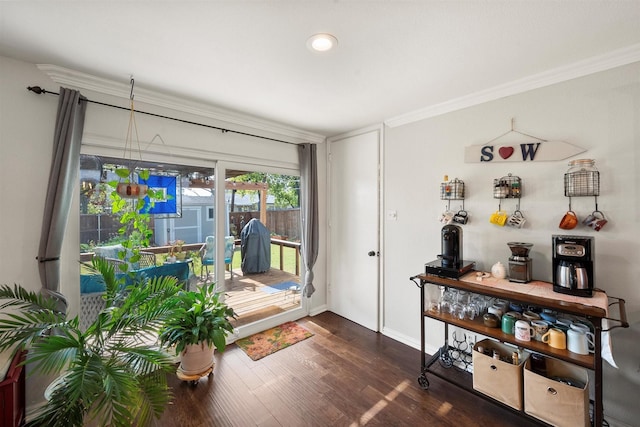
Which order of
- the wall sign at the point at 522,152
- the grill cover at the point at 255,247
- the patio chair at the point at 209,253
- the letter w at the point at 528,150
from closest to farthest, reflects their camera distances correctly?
1. the wall sign at the point at 522,152
2. the letter w at the point at 528,150
3. the patio chair at the point at 209,253
4. the grill cover at the point at 255,247

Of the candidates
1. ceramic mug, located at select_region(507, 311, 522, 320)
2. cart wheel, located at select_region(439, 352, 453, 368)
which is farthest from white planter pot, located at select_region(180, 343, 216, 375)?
ceramic mug, located at select_region(507, 311, 522, 320)

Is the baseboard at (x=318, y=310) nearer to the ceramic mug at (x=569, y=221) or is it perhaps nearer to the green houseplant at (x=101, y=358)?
the green houseplant at (x=101, y=358)

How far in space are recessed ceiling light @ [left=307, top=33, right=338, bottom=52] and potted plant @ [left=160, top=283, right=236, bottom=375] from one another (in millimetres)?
1931

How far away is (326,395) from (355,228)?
5.86 feet

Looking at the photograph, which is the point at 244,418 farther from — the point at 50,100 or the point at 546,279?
the point at 50,100

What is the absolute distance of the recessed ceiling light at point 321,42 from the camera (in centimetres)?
149

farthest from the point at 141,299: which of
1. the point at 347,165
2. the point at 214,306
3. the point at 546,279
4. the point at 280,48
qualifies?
the point at 546,279

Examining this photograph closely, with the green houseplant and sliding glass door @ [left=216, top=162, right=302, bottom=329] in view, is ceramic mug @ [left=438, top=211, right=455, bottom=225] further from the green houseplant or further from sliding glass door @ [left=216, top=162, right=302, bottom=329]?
the green houseplant

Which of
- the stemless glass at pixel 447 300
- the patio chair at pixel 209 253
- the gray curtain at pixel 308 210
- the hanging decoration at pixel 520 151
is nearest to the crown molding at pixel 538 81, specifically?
the hanging decoration at pixel 520 151

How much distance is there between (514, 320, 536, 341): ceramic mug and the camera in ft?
5.46

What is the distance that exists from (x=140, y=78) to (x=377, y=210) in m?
2.46

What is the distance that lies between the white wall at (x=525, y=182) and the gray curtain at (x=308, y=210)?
2.98 feet

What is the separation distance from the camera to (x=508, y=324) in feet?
5.81

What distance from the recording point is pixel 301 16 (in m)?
1.35
